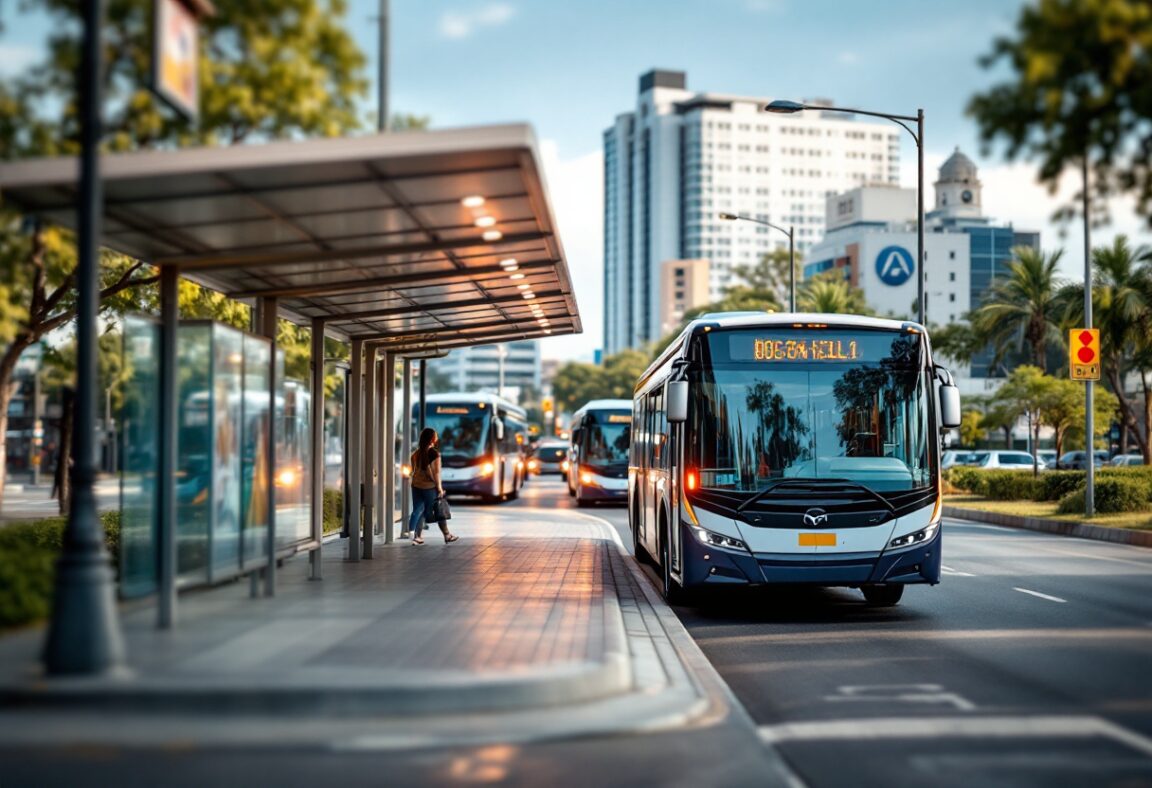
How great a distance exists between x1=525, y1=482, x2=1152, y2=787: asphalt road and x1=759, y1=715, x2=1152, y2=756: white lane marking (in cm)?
1

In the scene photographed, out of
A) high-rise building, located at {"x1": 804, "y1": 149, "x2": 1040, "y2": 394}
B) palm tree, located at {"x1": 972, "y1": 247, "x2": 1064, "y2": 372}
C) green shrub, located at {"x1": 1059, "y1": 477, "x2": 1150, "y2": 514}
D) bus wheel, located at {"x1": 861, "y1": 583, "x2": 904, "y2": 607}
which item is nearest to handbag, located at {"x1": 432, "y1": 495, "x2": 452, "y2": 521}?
bus wheel, located at {"x1": 861, "y1": 583, "x2": 904, "y2": 607}

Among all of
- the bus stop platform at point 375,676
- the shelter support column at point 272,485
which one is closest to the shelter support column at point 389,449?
the shelter support column at point 272,485

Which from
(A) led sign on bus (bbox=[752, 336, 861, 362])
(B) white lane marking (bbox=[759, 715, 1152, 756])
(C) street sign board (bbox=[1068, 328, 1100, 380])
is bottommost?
(B) white lane marking (bbox=[759, 715, 1152, 756])

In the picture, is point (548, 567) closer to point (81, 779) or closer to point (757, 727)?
point (757, 727)

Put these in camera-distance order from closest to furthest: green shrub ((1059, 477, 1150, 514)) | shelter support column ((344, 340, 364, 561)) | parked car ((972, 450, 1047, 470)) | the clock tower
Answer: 1. shelter support column ((344, 340, 364, 561))
2. green shrub ((1059, 477, 1150, 514))
3. parked car ((972, 450, 1047, 470))
4. the clock tower

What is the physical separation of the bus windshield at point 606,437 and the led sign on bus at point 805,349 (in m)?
27.2

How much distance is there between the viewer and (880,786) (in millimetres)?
7133

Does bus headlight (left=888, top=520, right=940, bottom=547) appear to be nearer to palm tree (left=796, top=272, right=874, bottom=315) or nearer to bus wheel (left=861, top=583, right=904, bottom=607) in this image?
bus wheel (left=861, top=583, right=904, bottom=607)

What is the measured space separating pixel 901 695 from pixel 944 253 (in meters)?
123

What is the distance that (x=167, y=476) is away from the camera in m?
11.6

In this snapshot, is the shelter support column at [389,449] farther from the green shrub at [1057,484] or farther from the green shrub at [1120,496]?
the green shrub at [1057,484]

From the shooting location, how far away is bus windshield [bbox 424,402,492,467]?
43.0 meters

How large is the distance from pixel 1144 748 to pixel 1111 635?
5577 millimetres

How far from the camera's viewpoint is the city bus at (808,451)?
14500mm
